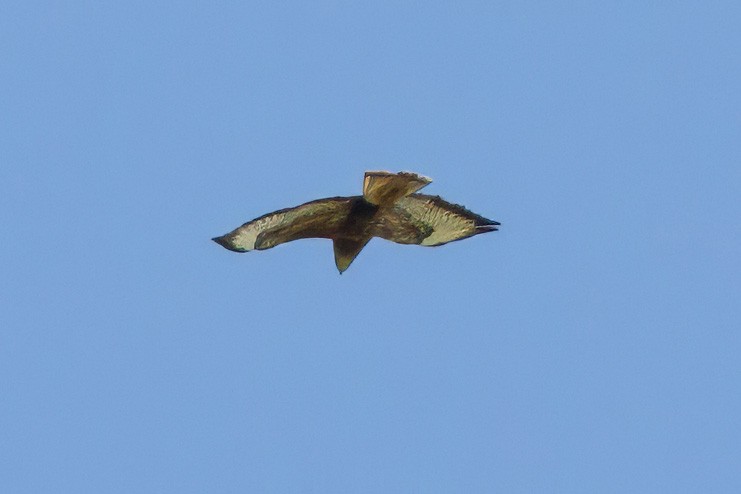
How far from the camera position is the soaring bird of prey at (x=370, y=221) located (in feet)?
70.3

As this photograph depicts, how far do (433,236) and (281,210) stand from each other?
2833 millimetres

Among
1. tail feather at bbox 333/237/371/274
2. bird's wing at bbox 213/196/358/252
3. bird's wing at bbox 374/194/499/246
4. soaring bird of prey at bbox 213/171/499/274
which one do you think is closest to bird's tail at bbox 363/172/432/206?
soaring bird of prey at bbox 213/171/499/274

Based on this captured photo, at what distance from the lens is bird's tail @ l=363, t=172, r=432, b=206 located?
68.9 feet

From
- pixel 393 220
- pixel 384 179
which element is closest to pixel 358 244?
pixel 393 220

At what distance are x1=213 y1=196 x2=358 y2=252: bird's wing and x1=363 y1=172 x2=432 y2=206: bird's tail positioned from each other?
0.48m

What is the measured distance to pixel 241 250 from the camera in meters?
21.5

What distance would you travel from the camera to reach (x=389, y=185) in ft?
70.0

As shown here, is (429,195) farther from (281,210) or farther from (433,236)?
(281,210)

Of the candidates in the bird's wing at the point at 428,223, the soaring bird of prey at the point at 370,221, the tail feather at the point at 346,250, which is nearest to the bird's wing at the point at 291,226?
the soaring bird of prey at the point at 370,221

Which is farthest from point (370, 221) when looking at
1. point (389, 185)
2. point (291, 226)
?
point (389, 185)

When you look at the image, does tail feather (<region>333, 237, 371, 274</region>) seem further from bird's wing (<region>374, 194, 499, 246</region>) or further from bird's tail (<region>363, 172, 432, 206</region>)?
bird's tail (<region>363, 172, 432, 206</region>)

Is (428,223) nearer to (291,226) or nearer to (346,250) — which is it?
(346,250)

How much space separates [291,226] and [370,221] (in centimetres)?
132

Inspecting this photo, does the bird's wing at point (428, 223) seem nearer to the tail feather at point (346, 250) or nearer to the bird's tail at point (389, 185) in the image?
the tail feather at point (346, 250)
